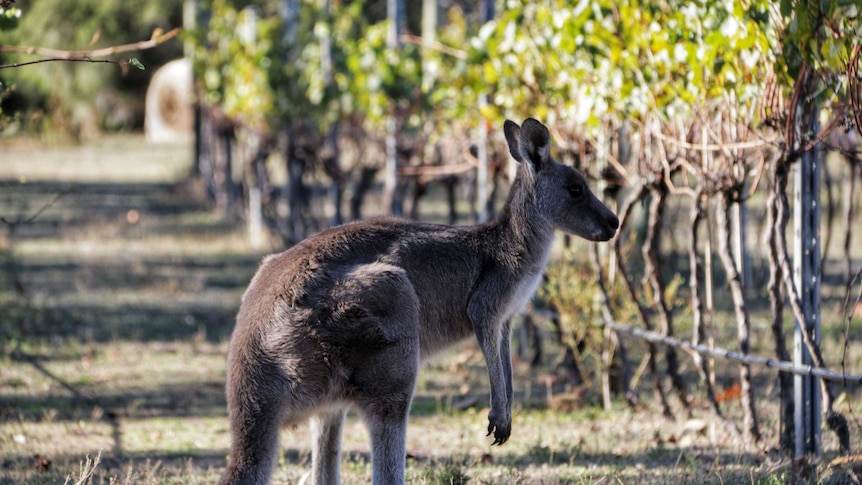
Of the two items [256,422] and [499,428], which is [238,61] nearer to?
[499,428]

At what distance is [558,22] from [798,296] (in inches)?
81.9

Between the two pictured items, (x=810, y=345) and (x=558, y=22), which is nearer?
(x=810, y=345)

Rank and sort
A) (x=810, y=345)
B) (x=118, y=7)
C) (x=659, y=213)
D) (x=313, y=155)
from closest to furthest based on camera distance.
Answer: (x=810, y=345) < (x=659, y=213) < (x=313, y=155) < (x=118, y=7)

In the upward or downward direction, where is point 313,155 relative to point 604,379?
upward

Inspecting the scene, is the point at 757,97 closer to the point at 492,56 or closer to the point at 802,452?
the point at 802,452

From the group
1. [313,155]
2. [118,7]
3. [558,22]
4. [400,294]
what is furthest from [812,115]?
[118,7]

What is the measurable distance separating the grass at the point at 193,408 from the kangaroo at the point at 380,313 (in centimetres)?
30

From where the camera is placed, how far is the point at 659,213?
6176mm

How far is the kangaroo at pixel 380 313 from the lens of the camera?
12.4 ft

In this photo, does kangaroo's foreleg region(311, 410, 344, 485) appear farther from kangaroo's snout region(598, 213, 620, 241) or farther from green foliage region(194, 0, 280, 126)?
green foliage region(194, 0, 280, 126)

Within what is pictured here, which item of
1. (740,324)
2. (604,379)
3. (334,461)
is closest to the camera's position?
(334,461)

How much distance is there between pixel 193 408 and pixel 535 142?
3.68 m

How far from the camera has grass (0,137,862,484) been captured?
518cm

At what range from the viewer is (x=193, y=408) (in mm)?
7191
